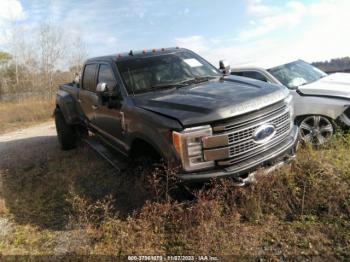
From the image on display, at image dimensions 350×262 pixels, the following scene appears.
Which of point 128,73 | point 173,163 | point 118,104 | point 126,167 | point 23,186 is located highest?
point 128,73

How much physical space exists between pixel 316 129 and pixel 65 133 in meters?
5.30

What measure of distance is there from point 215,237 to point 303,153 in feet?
6.67

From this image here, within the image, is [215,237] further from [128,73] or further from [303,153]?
[128,73]

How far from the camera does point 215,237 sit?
3.37 meters

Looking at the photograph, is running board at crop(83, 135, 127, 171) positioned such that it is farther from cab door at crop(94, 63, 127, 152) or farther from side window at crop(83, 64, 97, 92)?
side window at crop(83, 64, 97, 92)

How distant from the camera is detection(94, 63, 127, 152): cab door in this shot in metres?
4.56

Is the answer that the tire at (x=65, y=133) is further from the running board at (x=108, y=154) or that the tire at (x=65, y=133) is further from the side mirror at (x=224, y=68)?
the side mirror at (x=224, y=68)

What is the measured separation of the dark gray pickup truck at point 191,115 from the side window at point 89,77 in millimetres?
132

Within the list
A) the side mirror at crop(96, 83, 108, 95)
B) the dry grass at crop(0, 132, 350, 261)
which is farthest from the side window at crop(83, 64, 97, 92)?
the dry grass at crop(0, 132, 350, 261)

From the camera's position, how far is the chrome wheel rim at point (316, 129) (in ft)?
17.5

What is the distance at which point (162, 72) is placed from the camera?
4781 millimetres

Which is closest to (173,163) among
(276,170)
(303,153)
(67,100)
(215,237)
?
(215,237)

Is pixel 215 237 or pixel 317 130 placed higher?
pixel 317 130

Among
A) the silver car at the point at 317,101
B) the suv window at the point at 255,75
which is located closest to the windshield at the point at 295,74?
the silver car at the point at 317,101
